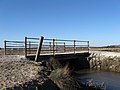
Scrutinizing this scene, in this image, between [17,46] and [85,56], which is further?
[85,56]

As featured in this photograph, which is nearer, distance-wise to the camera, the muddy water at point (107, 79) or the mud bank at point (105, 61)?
the muddy water at point (107, 79)

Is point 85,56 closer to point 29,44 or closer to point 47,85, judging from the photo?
point 29,44

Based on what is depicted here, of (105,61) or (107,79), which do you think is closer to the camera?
(107,79)

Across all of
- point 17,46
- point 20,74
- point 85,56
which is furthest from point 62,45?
point 20,74

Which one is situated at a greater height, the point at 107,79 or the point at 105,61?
the point at 105,61

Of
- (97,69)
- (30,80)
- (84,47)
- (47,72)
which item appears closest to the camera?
(30,80)

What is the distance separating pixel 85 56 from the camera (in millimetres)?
31719

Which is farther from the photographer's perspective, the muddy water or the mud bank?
the mud bank

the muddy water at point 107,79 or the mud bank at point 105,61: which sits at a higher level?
the mud bank at point 105,61

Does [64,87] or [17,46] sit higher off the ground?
[17,46]

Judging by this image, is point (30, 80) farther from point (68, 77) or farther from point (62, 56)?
point (62, 56)

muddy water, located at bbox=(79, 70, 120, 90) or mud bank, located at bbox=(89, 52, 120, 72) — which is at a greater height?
mud bank, located at bbox=(89, 52, 120, 72)

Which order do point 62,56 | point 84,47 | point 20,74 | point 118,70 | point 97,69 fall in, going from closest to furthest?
point 20,74, point 62,56, point 118,70, point 97,69, point 84,47

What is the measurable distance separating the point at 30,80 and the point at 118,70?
17945mm
